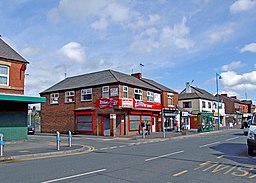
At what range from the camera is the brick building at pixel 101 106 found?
3172cm

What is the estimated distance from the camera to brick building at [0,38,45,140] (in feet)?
67.1

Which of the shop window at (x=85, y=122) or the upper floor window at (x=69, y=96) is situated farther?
the upper floor window at (x=69, y=96)

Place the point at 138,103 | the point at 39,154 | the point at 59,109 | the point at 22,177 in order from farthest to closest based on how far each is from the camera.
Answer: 1. the point at 59,109
2. the point at 138,103
3. the point at 39,154
4. the point at 22,177

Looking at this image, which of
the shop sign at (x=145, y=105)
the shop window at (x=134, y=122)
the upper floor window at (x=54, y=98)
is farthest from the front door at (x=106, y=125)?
the upper floor window at (x=54, y=98)

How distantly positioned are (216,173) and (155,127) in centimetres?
3081

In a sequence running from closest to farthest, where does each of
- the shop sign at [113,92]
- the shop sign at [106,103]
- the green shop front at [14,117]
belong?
the green shop front at [14,117]
the shop sign at [106,103]
the shop sign at [113,92]

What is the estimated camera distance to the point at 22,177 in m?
8.58

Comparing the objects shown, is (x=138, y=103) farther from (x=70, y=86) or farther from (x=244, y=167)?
(x=244, y=167)

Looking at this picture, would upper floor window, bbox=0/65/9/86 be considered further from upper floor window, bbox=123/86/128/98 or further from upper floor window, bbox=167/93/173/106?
upper floor window, bbox=167/93/173/106

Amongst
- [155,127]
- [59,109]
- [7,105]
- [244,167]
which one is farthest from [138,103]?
[244,167]

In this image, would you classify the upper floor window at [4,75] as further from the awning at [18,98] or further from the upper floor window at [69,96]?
the upper floor window at [69,96]

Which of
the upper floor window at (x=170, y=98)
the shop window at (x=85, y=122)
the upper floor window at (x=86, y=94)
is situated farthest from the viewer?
the upper floor window at (x=170, y=98)

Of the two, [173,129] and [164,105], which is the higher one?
[164,105]

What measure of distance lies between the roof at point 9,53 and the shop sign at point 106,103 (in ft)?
36.2
